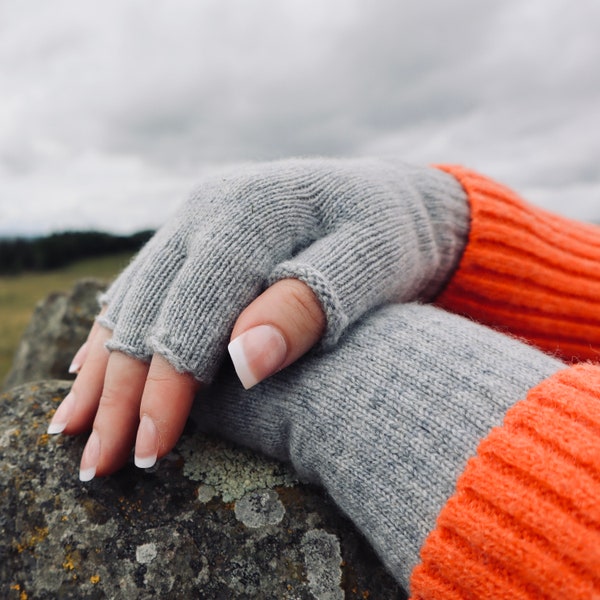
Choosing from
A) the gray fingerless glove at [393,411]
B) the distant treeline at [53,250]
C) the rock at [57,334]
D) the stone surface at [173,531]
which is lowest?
the distant treeline at [53,250]

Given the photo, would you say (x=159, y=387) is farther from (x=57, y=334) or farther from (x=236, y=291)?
(x=57, y=334)

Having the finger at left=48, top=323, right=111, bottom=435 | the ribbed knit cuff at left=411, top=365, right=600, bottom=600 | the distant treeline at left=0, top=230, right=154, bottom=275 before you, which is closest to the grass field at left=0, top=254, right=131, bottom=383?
the distant treeline at left=0, top=230, right=154, bottom=275

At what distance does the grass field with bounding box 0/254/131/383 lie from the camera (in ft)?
36.7

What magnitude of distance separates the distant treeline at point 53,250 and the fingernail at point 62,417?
17.4m

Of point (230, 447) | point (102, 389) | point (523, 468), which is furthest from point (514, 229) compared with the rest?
point (102, 389)

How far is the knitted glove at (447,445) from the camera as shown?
953 millimetres

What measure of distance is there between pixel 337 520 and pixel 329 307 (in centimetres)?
59

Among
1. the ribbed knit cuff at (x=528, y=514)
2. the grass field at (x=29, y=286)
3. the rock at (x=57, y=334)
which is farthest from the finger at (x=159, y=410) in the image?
the grass field at (x=29, y=286)

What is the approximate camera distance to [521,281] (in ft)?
6.38

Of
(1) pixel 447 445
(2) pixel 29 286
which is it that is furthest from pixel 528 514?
(2) pixel 29 286

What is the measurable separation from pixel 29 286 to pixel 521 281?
1839 cm

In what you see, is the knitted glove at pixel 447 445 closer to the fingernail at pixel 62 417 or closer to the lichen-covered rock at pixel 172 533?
the lichen-covered rock at pixel 172 533

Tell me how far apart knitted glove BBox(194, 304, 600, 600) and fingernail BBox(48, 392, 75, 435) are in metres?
0.43

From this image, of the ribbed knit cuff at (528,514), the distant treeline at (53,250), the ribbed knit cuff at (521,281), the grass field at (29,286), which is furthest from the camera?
the distant treeline at (53,250)
